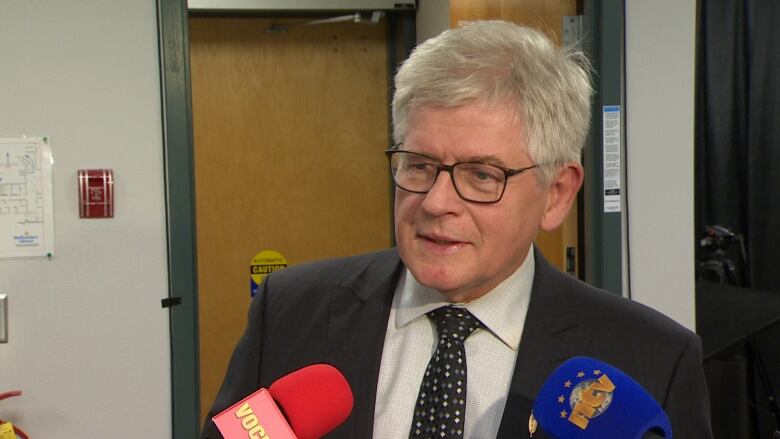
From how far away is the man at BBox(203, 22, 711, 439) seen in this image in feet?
3.32

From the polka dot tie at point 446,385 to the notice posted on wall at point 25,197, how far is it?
1.53 meters

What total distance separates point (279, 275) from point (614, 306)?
1.77 ft

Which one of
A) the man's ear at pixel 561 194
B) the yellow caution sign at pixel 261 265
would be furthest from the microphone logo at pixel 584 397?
the yellow caution sign at pixel 261 265

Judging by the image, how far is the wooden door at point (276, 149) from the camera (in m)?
3.22

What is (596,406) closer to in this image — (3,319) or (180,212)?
(180,212)

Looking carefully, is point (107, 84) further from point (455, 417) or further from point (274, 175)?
point (455, 417)

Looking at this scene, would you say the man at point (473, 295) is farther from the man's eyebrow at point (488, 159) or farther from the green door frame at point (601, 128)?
the green door frame at point (601, 128)

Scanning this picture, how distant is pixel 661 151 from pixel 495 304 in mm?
1604

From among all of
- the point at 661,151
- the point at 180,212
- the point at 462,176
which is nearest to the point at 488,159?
the point at 462,176

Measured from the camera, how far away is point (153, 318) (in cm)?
231

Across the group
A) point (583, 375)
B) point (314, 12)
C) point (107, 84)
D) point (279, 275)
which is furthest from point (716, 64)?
point (583, 375)

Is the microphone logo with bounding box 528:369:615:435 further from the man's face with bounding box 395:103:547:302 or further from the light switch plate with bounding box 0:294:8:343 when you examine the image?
the light switch plate with bounding box 0:294:8:343

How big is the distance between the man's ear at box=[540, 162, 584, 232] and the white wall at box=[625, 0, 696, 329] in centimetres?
146

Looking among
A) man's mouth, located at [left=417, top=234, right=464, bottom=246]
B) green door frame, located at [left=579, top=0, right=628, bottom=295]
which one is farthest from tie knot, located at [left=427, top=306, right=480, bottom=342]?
green door frame, located at [left=579, top=0, right=628, bottom=295]
